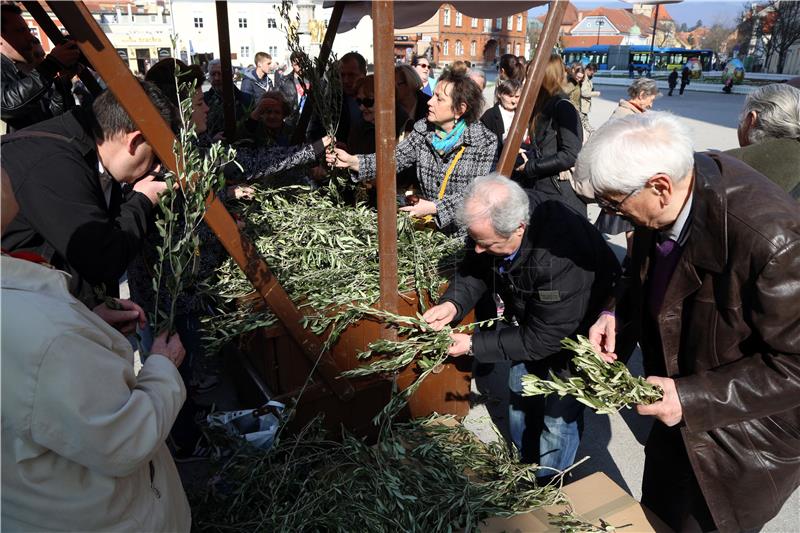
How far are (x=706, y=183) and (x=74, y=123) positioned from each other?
220 cm

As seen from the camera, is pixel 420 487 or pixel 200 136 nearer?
pixel 420 487

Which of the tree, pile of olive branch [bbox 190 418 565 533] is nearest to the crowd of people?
pile of olive branch [bbox 190 418 565 533]

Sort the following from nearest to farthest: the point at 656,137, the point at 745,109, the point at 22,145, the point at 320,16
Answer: the point at 656,137 → the point at 22,145 → the point at 745,109 → the point at 320,16

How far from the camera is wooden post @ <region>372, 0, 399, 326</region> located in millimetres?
1966

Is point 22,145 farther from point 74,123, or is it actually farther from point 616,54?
point 616,54

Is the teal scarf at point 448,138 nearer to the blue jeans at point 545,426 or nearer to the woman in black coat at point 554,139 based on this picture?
the woman in black coat at point 554,139

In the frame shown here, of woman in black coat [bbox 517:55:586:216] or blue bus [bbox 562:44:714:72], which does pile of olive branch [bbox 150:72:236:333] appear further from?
blue bus [bbox 562:44:714:72]

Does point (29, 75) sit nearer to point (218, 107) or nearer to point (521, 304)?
point (218, 107)

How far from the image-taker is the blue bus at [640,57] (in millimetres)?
44806

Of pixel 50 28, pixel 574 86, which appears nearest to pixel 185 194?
pixel 50 28

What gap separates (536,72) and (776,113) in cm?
124

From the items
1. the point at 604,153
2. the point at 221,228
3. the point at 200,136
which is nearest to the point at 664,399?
the point at 604,153

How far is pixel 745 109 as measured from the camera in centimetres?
291

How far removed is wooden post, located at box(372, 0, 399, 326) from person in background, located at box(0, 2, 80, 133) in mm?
2426
